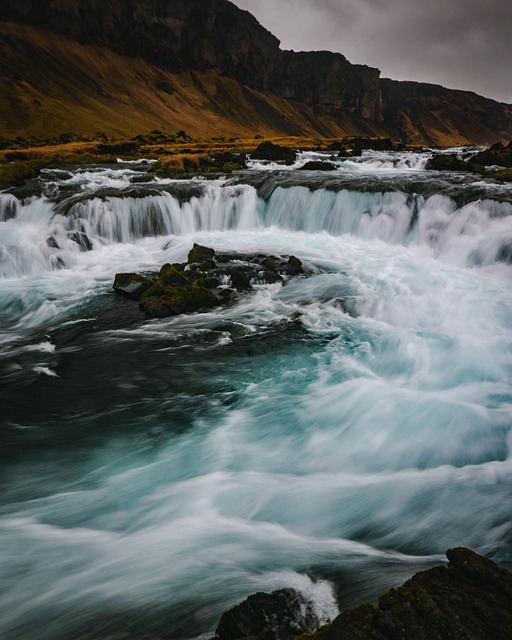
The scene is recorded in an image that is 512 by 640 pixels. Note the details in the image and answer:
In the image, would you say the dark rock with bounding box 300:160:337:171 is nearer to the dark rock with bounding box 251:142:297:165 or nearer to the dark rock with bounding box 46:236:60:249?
the dark rock with bounding box 251:142:297:165

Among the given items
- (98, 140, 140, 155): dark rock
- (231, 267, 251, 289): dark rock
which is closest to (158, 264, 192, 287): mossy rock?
(231, 267, 251, 289): dark rock

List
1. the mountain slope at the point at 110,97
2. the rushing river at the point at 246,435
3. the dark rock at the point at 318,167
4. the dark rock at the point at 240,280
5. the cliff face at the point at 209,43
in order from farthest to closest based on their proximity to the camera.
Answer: the cliff face at the point at 209,43, the mountain slope at the point at 110,97, the dark rock at the point at 318,167, the dark rock at the point at 240,280, the rushing river at the point at 246,435

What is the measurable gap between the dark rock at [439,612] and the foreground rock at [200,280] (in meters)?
8.77

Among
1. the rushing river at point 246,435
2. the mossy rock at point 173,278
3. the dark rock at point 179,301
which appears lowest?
the rushing river at point 246,435

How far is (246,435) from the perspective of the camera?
6609mm

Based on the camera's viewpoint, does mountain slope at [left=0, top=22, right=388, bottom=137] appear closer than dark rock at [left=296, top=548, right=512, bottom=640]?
No

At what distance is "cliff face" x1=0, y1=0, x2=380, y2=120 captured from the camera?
120713 mm

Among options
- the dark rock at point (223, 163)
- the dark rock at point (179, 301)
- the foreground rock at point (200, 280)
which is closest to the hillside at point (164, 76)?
the dark rock at point (223, 163)

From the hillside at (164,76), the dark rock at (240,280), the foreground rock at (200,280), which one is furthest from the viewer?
the hillside at (164,76)

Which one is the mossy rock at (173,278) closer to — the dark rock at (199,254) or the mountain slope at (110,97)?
the dark rock at (199,254)

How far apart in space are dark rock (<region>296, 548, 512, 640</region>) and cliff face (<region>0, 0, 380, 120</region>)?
14726cm

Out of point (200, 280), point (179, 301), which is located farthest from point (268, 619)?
point (200, 280)

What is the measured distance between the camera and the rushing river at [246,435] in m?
3.92

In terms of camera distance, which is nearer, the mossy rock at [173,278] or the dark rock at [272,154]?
the mossy rock at [173,278]
